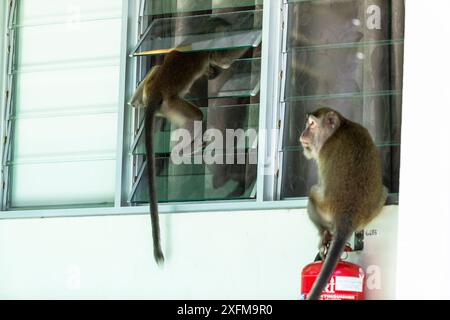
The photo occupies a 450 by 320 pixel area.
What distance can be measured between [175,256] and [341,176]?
2.69ft

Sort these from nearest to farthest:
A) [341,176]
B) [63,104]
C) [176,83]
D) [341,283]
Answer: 1. [341,283]
2. [341,176]
3. [176,83]
4. [63,104]

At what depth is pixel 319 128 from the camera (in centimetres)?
466

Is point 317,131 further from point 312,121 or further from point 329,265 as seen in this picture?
point 329,265

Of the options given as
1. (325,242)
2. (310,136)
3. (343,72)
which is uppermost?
(343,72)

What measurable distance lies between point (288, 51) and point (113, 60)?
0.79 meters

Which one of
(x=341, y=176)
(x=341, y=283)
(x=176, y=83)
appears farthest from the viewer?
(x=176, y=83)

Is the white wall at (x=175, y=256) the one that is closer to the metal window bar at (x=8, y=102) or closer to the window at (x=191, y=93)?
the window at (x=191, y=93)

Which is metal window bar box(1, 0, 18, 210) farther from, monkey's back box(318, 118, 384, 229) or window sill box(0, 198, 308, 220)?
→ monkey's back box(318, 118, 384, 229)

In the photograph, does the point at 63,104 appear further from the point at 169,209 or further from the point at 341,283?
the point at 341,283

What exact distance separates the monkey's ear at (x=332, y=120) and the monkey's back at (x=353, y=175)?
0.03 metres

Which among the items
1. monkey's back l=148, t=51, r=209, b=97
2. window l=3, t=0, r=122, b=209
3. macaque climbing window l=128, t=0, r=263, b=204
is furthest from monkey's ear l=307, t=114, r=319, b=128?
window l=3, t=0, r=122, b=209

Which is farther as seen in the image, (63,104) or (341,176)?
(63,104)

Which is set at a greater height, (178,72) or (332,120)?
(178,72)

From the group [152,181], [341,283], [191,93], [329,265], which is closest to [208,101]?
[191,93]
